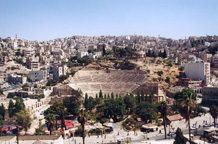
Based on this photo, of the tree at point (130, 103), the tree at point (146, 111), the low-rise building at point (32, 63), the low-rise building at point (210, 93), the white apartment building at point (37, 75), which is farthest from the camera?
the low-rise building at point (32, 63)

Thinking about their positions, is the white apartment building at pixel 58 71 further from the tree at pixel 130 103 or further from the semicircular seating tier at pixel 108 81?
the tree at pixel 130 103

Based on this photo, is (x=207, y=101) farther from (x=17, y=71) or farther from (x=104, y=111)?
(x=17, y=71)

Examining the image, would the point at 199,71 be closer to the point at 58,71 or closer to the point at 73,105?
the point at 73,105

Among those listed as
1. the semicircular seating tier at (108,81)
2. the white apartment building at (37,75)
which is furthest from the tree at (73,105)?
the white apartment building at (37,75)

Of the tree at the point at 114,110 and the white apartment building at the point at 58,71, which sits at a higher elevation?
the white apartment building at the point at 58,71

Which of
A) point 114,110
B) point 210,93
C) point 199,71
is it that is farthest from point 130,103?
point 199,71

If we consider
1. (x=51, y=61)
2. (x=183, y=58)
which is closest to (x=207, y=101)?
(x=183, y=58)

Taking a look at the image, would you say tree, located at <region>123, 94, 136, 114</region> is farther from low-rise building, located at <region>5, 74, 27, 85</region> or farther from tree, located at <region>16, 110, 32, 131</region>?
low-rise building, located at <region>5, 74, 27, 85</region>

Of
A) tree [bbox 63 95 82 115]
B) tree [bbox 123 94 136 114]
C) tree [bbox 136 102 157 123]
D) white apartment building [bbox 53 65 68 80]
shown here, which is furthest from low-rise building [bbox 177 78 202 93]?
white apartment building [bbox 53 65 68 80]

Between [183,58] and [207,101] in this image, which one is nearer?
[207,101]
